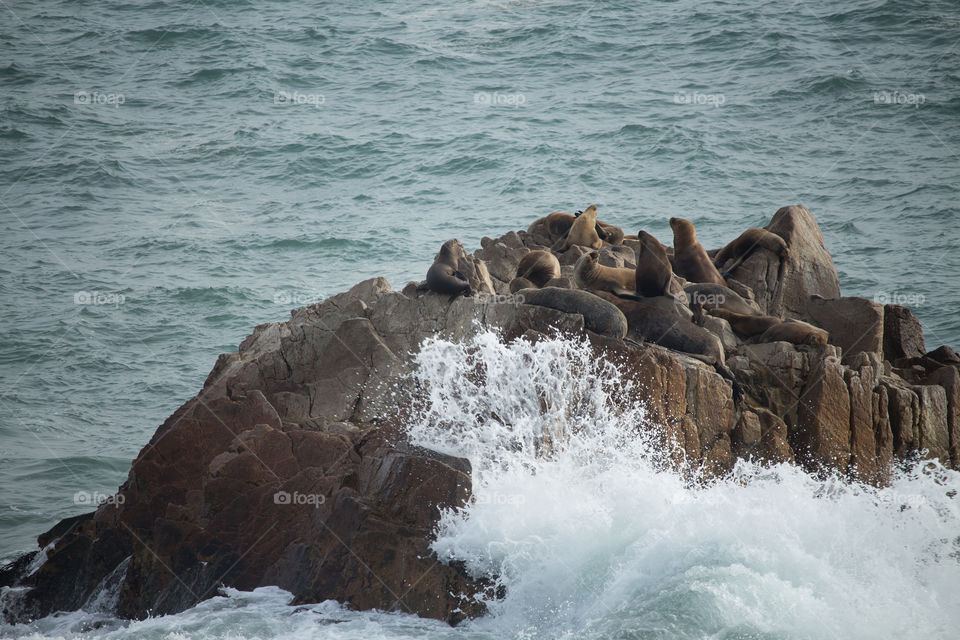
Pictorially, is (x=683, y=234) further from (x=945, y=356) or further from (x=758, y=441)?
(x=758, y=441)

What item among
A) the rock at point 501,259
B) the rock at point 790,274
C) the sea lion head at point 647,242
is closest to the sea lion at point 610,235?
the rock at point 501,259

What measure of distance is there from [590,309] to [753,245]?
417 cm

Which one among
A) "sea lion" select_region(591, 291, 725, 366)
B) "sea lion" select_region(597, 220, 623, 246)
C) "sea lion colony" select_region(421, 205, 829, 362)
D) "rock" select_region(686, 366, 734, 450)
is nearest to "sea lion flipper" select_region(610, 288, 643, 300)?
"sea lion colony" select_region(421, 205, 829, 362)

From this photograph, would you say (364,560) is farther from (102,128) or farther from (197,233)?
(102,128)

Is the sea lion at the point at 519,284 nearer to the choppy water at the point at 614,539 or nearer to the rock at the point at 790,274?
the choppy water at the point at 614,539

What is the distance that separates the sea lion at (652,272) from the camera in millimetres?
10477

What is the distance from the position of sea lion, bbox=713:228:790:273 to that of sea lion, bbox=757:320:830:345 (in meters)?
2.16

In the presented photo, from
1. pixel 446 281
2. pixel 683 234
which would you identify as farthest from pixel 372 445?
pixel 683 234

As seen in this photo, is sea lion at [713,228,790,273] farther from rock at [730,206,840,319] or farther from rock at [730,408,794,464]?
rock at [730,408,794,464]

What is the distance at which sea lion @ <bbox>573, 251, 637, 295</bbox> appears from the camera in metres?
10.9

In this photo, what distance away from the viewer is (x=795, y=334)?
10.1 metres

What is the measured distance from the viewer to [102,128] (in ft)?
107

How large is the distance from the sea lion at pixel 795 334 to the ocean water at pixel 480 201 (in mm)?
1838

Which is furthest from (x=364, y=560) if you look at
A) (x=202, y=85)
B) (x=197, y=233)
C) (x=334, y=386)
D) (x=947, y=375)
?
(x=202, y=85)
